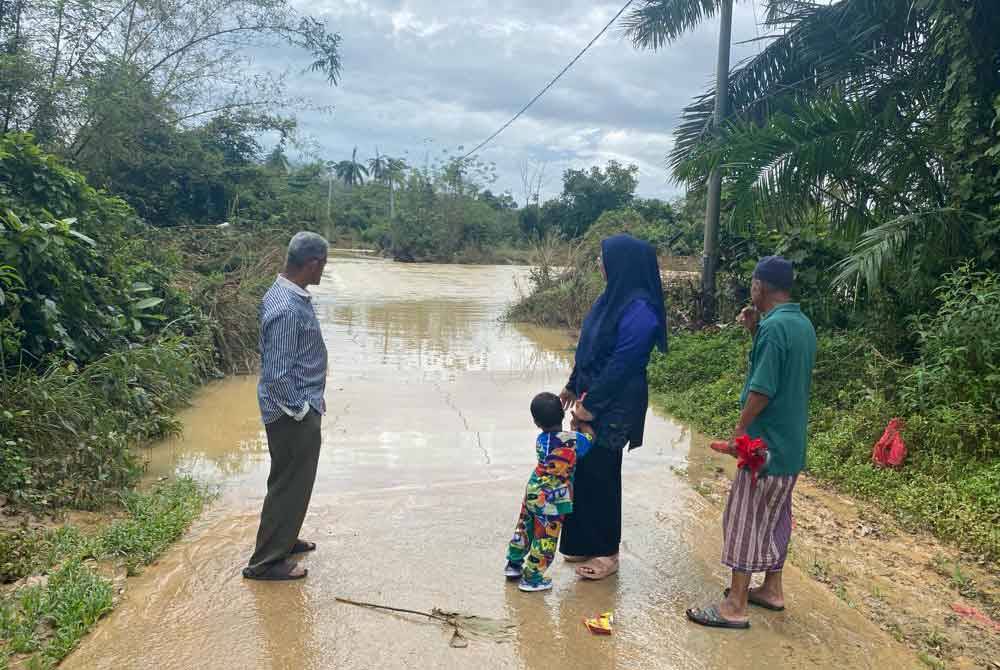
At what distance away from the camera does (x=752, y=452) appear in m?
3.62

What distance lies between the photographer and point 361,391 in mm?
9953

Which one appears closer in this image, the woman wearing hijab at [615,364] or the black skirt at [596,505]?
the woman wearing hijab at [615,364]

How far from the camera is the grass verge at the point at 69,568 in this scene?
133 inches

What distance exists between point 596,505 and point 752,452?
0.96m

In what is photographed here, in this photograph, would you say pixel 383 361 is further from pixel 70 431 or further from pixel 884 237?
pixel 884 237

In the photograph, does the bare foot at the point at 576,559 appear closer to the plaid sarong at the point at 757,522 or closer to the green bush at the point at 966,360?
the plaid sarong at the point at 757,522

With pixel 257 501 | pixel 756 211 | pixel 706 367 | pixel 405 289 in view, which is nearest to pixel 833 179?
pixel 756 211

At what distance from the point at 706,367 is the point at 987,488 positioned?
5240 mm

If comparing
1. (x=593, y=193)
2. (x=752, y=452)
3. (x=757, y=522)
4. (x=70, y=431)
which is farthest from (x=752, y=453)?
(x=593, y=193)

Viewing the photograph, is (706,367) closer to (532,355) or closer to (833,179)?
(833,179)

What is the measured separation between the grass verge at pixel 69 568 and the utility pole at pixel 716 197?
350 inches

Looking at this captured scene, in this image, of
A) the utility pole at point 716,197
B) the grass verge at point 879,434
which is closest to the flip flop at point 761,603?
the grass verge at point 879,434

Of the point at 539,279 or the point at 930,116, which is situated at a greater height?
the point at 930,116

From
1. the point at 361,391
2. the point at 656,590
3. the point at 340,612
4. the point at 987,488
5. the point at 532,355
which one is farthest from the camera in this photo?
the point at 532,355
